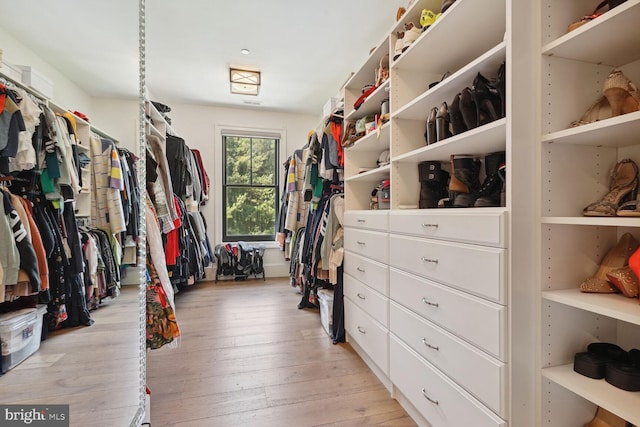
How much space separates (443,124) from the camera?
1.36m

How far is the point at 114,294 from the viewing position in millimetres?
1215

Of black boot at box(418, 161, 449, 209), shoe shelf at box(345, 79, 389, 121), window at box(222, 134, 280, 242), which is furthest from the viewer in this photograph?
window at box(222, 134, 280, 242)

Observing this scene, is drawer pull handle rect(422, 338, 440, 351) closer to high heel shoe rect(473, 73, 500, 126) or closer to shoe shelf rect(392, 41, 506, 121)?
high heel shoe rect(473, 73, 500, 126)

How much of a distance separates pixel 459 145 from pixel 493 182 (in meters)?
0.21

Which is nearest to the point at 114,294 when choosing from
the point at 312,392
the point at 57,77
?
the point at 57,77

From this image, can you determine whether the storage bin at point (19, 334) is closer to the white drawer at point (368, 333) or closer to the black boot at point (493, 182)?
the white drawer at point (368, 333)

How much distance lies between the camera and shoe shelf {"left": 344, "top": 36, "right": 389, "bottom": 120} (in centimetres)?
186

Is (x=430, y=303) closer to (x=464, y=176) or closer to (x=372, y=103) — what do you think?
(x=464, y=176)

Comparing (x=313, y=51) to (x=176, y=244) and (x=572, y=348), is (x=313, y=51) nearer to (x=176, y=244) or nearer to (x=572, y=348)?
(x=176, y=244)

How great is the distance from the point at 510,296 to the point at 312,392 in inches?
46.5

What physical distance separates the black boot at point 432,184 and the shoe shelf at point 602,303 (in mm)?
721

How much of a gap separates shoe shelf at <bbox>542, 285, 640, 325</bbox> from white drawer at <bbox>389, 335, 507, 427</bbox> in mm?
425

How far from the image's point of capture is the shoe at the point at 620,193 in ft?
2.94

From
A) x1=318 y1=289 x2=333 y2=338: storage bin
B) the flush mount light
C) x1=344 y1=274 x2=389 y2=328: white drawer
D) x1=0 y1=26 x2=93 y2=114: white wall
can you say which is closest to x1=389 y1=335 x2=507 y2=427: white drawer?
x1=344 y1=274 x2=389 y2=328: white drawer
